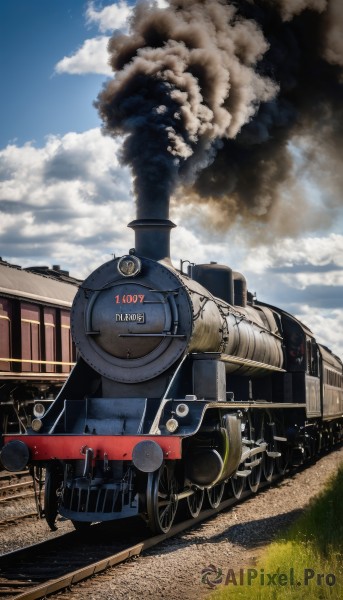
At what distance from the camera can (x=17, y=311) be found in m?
18.4

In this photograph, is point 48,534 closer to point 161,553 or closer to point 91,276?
point 161,553

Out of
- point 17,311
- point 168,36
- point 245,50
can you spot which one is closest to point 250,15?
point 245,50

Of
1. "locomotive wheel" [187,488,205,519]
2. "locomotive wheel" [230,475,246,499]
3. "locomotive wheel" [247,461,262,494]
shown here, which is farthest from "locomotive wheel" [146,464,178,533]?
"locomotive wheel" [247,461,262,494]

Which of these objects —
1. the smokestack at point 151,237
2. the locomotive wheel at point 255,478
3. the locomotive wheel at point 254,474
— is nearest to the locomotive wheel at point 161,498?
the smokestack at point 151,237

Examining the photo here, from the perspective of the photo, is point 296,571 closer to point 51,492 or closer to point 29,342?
point 51,492

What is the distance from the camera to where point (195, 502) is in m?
11.8

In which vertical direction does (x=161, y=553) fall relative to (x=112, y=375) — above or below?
below

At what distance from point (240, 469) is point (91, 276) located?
4.16m

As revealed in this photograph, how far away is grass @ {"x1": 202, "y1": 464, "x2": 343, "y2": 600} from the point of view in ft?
22.1

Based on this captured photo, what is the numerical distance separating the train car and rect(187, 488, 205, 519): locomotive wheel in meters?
5.99

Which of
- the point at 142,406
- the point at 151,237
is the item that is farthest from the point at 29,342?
the point at 142,406

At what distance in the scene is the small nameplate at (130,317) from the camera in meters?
11.1

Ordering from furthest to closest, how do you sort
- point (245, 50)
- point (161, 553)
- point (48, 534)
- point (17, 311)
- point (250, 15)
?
1. point (17, 311)
2. point (250, 15)
3. point (245, 50)
4. point (48, 534)
5. point (161, 553)

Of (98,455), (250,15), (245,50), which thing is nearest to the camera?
(98,455)
